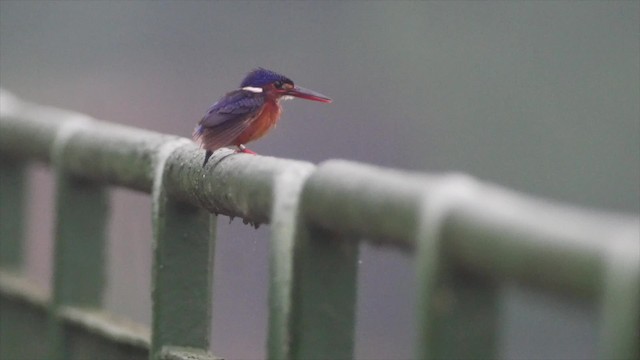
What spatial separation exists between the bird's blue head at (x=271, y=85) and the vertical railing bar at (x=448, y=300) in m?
1.80

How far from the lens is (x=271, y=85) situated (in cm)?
500

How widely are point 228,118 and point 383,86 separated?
71.7 feet

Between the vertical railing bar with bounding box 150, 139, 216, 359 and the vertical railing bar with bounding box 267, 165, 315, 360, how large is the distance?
0.52 meters

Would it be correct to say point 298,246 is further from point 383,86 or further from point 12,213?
point 383,86

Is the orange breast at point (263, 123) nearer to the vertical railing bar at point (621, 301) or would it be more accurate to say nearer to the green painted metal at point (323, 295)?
the green painted metal at point (323, 295)

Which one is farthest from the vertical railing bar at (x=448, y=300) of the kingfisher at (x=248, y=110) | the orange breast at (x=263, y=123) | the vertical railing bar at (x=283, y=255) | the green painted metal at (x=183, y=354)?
the orange breast at (x=263, y=123)

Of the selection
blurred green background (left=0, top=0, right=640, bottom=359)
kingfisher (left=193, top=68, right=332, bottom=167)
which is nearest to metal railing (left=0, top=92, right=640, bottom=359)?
kingfisher (left=193, top=68, right=332, bottom=167)

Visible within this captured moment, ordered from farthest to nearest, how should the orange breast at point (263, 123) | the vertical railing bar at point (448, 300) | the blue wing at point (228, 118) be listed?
the orange breast at point (263, 123), the blue wing at point (228, 118), the vertical railing bar at point (448, 300)

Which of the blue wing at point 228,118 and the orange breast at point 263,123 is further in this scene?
the orange breast at point 263,123

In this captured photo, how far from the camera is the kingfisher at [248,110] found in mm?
4551

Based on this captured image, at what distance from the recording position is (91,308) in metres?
4.89

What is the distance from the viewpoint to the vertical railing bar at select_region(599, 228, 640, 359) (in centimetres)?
270

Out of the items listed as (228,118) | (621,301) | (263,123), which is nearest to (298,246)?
(621,301)

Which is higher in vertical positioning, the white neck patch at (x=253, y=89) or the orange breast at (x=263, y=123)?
the white neck patch at (x=253, y=89)
